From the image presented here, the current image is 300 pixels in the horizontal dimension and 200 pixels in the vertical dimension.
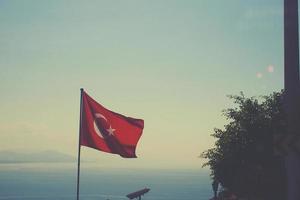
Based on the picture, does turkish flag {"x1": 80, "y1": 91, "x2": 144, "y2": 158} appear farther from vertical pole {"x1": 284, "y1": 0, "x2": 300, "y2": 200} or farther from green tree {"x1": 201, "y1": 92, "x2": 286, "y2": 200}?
green tree {"x1": 201, "y1": 92, "x2": 286, "y2": 200}

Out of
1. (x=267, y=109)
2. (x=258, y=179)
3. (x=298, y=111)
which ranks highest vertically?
(x=267, y=109)

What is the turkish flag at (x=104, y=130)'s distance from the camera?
41.3ft

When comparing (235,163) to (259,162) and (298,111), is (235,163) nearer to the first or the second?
(259,162)

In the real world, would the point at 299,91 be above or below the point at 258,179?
above

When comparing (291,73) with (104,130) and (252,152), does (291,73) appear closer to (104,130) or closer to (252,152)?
(104,130)

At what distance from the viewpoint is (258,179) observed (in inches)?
979

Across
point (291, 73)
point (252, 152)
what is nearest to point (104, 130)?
point (291, 73)

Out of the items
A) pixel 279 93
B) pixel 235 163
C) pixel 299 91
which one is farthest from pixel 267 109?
pixel 299 91

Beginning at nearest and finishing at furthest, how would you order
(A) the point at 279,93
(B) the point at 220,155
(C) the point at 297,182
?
(C) the point at 297,182 → (A) the point at 279,93 → (B) the point at 220,155

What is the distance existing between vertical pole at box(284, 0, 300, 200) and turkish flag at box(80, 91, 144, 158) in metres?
5.54

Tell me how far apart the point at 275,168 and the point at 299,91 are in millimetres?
16482

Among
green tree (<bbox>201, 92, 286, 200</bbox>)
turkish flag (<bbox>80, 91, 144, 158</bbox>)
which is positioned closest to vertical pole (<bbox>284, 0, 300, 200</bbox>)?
turkish flag (<bbox>80, 91, 144, 158</bbox>)

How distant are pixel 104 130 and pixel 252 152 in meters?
14.8

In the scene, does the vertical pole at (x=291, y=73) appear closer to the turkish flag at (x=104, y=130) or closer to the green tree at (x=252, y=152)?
the turkish flag at (x=104, y=130)
